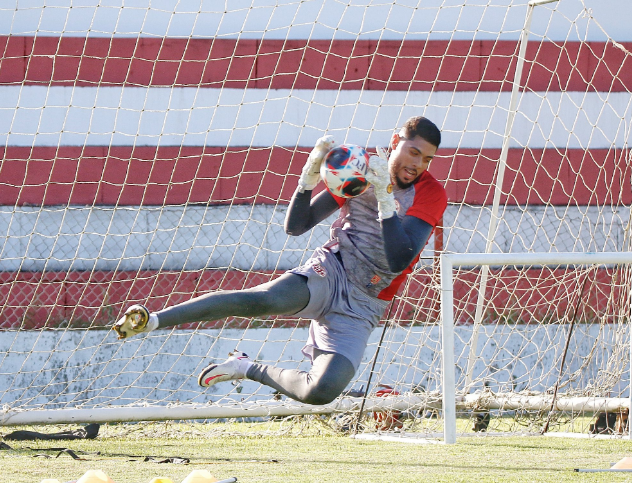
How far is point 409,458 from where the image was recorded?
171 inches

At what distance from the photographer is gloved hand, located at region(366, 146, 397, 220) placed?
11.7 ft

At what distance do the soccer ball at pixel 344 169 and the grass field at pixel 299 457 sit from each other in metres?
1.23

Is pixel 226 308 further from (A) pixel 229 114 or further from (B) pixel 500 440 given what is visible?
(A) pixel 229 114

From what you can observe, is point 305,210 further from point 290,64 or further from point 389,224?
point 290,64

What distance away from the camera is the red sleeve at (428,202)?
3920 mm

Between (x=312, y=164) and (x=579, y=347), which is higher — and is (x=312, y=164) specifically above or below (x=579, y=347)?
above

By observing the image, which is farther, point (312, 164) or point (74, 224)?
point (74, 224)

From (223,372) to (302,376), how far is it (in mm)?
352

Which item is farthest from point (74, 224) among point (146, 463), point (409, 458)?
point (409, 458)

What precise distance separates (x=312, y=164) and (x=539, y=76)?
6.06 metres

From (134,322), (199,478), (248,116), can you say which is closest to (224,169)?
(248,116)

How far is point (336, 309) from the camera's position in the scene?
3893mm

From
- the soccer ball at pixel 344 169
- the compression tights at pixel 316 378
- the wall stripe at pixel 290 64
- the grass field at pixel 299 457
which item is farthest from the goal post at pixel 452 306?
the wall stripe at pixel 290 64

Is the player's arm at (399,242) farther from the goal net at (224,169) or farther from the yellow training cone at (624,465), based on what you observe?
the goal net at (224,169)
